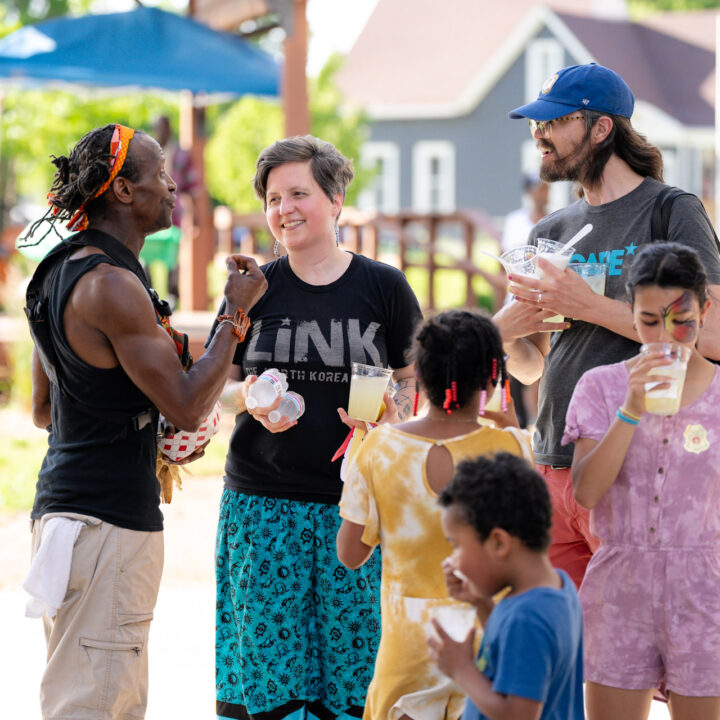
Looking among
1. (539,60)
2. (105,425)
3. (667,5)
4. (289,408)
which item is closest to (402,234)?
(289,408)

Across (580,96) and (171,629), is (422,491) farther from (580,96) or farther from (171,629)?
(171,629)

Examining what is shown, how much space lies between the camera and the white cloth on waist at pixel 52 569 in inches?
116

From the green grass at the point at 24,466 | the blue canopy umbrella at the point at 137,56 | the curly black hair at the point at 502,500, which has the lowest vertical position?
the green grass at the point at 24,466

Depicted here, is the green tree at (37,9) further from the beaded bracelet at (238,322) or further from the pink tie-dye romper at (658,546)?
the pink tie-dye romper at (658,546)

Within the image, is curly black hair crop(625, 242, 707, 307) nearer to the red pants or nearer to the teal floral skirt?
the red pants

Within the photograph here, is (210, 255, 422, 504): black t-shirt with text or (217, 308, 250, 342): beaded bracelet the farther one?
(210, 255, 422, 504): black t-shirt with text

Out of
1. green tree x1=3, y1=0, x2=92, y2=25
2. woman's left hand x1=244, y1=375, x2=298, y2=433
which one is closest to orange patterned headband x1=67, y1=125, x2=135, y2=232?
woman's left hand x1=244, y1=375, x2=298, y2=433

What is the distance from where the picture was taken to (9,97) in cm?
2019

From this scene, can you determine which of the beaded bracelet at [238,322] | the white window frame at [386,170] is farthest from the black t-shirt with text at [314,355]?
the white window frame at [386,170]

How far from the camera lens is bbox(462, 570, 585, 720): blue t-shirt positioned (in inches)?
87.4

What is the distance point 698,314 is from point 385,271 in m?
1.12

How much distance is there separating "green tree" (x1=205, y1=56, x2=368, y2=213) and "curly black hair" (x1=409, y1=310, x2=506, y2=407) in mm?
24059

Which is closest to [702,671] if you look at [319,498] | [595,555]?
[595,555]

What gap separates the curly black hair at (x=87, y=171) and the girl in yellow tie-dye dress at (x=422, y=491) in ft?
3.35
